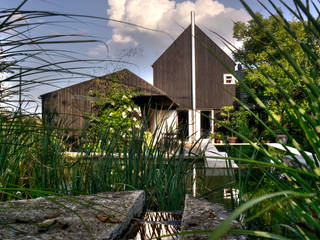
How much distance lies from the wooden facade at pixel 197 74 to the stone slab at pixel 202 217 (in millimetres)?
16424

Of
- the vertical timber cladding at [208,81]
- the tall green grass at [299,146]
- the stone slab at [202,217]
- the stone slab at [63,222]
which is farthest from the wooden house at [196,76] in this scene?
the tall green grass at [299,146]

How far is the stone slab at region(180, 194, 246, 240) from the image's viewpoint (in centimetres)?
82

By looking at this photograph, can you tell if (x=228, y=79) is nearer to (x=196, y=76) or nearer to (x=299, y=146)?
(x=196, y=76)

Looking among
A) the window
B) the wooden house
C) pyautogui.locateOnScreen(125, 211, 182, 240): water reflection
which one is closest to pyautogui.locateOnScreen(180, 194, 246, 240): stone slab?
pyautogui.locateOnScreen(125, 211, 182, 240): water reflection

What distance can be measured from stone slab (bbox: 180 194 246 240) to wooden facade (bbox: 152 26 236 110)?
16424mm

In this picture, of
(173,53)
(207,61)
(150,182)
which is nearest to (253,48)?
(207,61)

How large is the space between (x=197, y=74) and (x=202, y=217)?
17.2 metres

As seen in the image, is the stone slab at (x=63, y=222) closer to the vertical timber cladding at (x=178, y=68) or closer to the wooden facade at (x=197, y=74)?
the wooden facade at (x=197, y=74)

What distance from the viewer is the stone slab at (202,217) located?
818mm

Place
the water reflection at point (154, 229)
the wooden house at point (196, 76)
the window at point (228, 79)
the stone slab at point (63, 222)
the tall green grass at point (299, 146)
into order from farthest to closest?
the window at point (228, 79)
the wooden house at point (196, 76)
the water reflection at point (154, 229)
the stone slab at point (63, 222)
the tall green grass at point (299, 146)

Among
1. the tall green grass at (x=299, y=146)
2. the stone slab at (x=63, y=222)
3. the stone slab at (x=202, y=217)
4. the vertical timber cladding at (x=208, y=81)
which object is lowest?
the stone slab at (x=202, y=217)

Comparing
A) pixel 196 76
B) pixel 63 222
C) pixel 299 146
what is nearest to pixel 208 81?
pixel 196 76

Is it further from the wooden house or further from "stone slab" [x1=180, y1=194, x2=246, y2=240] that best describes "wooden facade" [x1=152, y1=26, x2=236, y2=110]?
"stone slab" [x1=180, y1=194, x2=246, y2=240]

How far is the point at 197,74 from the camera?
17672 mm
